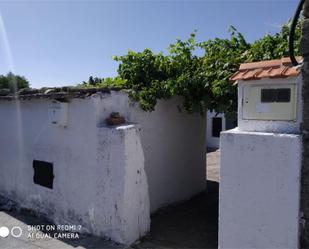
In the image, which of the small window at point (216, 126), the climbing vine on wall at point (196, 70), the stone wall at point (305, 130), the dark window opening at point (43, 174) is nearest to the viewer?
the stone wall at point (305, 130)

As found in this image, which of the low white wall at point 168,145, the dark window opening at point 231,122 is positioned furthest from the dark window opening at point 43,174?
the dark window opening at point 231,122

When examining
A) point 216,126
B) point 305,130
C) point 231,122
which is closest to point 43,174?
point 305,130

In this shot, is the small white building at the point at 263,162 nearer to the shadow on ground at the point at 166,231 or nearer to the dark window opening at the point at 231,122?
the dark window opening at the point at 231,122

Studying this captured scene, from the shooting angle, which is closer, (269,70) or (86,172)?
(269,70)

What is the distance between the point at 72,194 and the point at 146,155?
1711mm

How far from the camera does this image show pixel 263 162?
395 cm

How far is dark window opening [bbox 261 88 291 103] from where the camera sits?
3.84 m

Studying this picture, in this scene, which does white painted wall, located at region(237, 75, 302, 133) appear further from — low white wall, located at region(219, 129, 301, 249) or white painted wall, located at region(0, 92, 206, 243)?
white painted wall, located at region(0, 92, 206, 243)

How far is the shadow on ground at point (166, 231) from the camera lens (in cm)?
561

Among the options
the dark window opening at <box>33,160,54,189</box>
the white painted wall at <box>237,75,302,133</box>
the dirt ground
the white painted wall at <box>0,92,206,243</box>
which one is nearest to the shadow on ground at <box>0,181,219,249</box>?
the dirt ground

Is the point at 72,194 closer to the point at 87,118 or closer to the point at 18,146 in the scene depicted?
the point at 87,118

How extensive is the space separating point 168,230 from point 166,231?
0.07 meters

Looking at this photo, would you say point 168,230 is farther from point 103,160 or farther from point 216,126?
point 216,126

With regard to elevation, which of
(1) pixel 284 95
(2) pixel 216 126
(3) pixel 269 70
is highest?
(3) pixel 269 70
